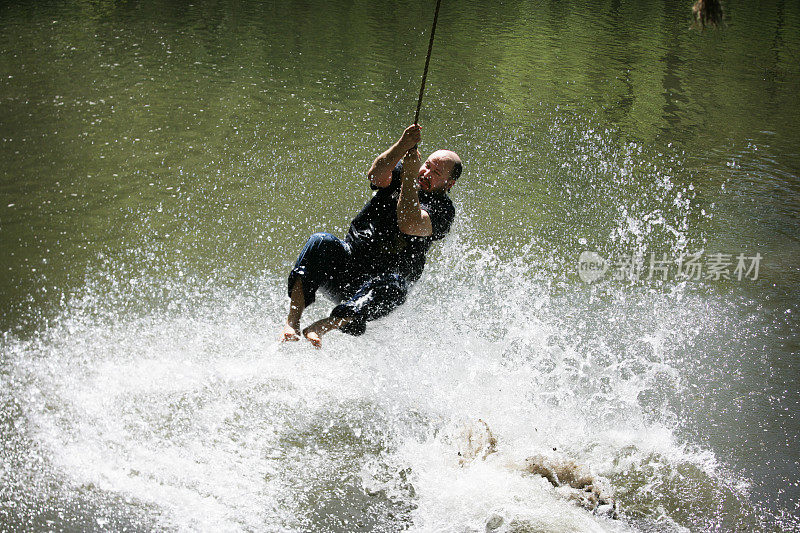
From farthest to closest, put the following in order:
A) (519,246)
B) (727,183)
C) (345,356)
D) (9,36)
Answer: (9,36) → (727,183) → (519,246) → (345,356)

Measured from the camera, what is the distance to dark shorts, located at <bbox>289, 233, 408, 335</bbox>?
4934 mm

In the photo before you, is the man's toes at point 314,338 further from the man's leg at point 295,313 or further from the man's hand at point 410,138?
the man's hand at point 410,138

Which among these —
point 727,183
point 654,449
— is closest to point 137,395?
point 654,449

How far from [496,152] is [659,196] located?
253 centimetres

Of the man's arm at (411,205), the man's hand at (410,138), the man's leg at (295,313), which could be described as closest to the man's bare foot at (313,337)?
the man's leg at (295,313)

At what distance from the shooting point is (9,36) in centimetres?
1585

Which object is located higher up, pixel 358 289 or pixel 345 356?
pixel 358 289

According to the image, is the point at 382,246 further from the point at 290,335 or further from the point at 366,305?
the point at 290,335

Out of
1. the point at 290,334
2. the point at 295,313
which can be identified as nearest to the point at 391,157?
the point at 295,313

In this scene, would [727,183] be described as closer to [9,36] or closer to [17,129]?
[17,129]

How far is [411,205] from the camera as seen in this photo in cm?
494

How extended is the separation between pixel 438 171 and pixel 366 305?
1186 millimetres

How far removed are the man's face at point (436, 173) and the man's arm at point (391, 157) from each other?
0.88ft

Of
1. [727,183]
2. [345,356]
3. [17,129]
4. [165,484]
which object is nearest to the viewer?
[165,484]
